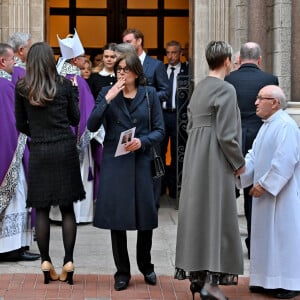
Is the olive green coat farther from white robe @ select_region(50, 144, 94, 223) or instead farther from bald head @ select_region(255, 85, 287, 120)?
white robe @ select_region(50, 144, 94, 223)

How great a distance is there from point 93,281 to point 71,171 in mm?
941

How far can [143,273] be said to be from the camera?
729 cm

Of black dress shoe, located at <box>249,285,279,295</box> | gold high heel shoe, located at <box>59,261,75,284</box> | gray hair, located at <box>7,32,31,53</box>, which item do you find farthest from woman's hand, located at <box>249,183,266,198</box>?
gray hair, located at <box>7,32,31,53</box>

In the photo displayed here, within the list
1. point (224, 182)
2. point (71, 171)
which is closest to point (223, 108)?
point (224, 182)

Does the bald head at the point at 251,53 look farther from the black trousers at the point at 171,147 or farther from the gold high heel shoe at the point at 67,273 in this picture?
the black trousers at the point at 171,147

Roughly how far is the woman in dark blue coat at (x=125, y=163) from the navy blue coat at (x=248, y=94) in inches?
56.1

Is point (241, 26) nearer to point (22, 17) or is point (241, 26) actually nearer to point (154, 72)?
point (154, 72)

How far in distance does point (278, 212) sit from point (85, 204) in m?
3.51

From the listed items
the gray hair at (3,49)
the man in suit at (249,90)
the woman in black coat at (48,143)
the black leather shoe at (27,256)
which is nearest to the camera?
the woman in black coat at (48,143)

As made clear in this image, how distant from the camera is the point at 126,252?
7117 mm

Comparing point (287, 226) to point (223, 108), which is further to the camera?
point (287, 226)

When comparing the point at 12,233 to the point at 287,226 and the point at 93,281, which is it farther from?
the point at 287,226

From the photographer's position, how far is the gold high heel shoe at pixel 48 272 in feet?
23.3

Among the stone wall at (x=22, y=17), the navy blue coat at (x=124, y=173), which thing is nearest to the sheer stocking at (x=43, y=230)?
the navy blue coat at (x=124, y=173)
